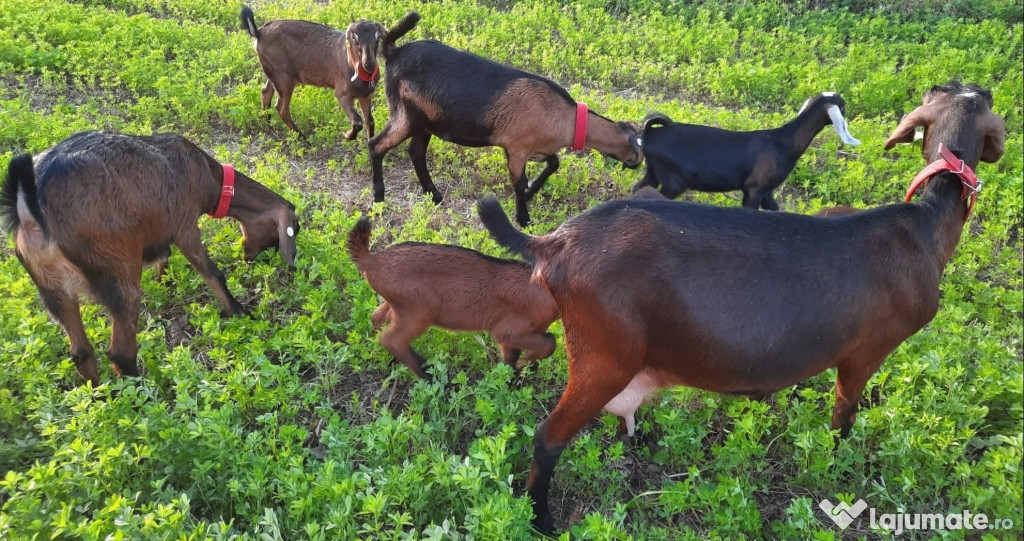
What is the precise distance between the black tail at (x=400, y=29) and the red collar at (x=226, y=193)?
5.75 feet

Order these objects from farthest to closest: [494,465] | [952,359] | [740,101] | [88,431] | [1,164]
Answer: [740,101] → [1,164] → [952,359] → [88,431] → [494,465]

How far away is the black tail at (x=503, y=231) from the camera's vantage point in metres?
3.33

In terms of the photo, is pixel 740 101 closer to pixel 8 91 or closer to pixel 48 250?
pixel 48 250

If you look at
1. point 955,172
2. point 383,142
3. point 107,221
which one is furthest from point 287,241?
point 955,172

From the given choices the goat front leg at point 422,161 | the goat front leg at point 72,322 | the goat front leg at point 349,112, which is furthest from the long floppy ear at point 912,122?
the goat front leg at point 72,322

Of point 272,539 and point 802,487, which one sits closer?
point 272,539

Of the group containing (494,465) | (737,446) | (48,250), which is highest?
(48,250)

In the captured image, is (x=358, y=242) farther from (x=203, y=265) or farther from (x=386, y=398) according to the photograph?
(x=203, y=265)

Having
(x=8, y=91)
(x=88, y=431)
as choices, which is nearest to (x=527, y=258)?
A: (x=88, y=431)

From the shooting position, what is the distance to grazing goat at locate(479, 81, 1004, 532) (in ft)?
9.81

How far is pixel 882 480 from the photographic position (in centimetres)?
360

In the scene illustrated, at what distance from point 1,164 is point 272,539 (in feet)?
14.6

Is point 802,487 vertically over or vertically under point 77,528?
under

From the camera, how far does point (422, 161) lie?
6.30 metres
